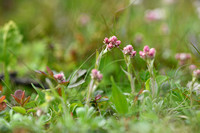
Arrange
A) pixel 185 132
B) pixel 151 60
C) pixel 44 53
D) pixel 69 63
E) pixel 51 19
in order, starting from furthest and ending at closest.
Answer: pixel 51 19 < pixel 44 53 < pixel 69 63 < pixel 151 60 < pixel 185 132

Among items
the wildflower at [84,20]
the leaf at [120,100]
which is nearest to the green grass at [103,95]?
the leaf at [120,100]

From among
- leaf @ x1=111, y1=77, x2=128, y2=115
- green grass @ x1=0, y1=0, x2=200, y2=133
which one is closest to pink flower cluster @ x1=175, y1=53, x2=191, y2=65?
green grass @ x1=0, y1=0, x2=200, y2=133

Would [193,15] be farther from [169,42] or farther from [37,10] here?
[37,10]

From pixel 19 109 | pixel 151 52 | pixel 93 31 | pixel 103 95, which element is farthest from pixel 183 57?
pixel 93 31

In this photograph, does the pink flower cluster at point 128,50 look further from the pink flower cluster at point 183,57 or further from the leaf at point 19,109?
the pink flower cluster at point 183,57

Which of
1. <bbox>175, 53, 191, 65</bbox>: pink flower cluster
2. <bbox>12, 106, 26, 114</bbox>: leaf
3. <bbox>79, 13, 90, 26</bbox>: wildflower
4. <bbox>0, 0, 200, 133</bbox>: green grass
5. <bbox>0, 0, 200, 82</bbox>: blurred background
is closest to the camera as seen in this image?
<bbox>0, 0, 200, 133</bbox>: green grass

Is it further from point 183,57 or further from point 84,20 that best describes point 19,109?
point 84,20

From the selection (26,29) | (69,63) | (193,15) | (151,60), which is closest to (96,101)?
(151,60)

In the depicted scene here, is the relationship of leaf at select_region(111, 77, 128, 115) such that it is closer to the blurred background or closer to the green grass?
the green grass
